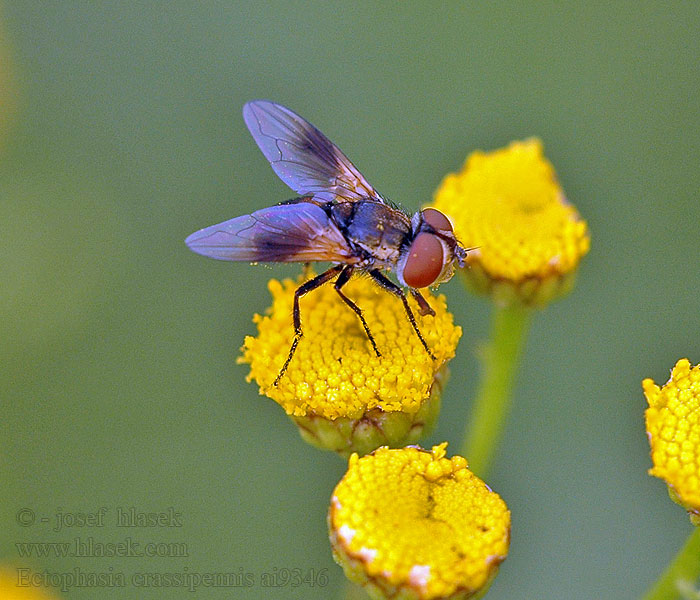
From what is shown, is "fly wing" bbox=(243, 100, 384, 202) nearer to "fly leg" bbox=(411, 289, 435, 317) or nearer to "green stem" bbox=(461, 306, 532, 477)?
"fly leg" bbox=(411, 289, 435, 317)

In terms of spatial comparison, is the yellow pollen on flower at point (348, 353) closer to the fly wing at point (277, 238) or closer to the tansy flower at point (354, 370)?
the tansy flower at point (354, 370)

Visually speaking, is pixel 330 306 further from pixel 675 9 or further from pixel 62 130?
pixel 675 9

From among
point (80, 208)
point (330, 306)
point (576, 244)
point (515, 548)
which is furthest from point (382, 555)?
point (80, 208)

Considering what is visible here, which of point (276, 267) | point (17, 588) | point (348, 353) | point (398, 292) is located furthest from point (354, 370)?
point (17, 588)

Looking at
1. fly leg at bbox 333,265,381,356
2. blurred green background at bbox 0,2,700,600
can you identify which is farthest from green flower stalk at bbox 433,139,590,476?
blurred green background at bbox 0,2,700,600

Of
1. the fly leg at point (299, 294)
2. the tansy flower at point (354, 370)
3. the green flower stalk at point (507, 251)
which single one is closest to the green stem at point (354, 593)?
the tansy flower at point (354, 370)
